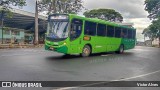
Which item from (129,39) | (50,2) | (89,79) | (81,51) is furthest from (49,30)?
(50,2)

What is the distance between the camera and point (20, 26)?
6825 centimetres

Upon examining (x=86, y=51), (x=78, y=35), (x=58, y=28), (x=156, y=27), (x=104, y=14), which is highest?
(x=104, y=14)

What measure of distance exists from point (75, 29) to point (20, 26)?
172ft

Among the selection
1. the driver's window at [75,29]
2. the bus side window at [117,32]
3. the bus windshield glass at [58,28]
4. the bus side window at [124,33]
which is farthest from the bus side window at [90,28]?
the bus side window at [124,33]

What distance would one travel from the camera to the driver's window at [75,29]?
1793cm

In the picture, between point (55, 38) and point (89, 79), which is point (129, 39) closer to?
point (55, 38)

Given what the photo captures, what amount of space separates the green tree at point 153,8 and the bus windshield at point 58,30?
48135 millimetres

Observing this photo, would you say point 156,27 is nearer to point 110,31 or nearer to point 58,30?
point 110,31

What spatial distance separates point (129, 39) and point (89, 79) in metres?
20.0

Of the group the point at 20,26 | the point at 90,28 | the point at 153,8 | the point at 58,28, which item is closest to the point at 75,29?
the point at 58,28

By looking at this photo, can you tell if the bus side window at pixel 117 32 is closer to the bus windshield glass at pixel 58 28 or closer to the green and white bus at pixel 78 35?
the green and white bus at pixel 78 35

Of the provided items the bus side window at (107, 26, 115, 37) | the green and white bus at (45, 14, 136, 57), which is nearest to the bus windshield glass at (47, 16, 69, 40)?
the green and white bus at (45, 14, 136, 57)

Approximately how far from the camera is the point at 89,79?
9.78 metres

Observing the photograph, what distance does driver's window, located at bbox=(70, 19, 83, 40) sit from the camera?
1793 centimetres
